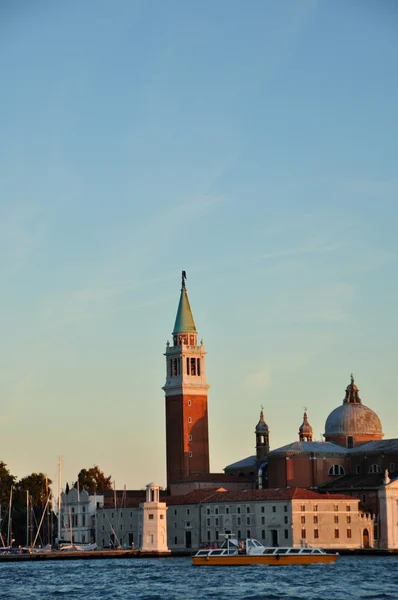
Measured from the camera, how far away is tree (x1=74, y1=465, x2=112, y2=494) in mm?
126125

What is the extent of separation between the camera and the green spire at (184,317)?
114250mm

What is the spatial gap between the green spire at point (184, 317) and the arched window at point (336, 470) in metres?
17.2

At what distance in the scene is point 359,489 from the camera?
330 feet

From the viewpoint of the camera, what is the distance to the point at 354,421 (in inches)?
4311

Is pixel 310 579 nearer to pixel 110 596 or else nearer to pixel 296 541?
pixel 110 596

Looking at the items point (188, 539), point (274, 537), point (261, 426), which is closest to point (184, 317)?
point (261, 426)

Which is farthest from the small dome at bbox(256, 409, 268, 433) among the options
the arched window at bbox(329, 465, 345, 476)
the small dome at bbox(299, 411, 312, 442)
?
the arched window at bbox(329, 465, 345, 476)

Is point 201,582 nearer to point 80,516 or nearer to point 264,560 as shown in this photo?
point 264,560

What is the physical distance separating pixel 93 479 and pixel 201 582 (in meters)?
63.0

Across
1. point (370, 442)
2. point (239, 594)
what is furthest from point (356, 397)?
point (239, 594)

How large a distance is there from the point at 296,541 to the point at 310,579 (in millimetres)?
29221

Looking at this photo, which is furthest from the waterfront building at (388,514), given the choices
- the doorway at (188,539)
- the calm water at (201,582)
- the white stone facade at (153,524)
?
the white stone facade at (153,524)

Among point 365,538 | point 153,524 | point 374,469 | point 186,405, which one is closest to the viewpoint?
point 365,538

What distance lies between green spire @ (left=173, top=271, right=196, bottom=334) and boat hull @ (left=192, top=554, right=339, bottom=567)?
3744 cm
